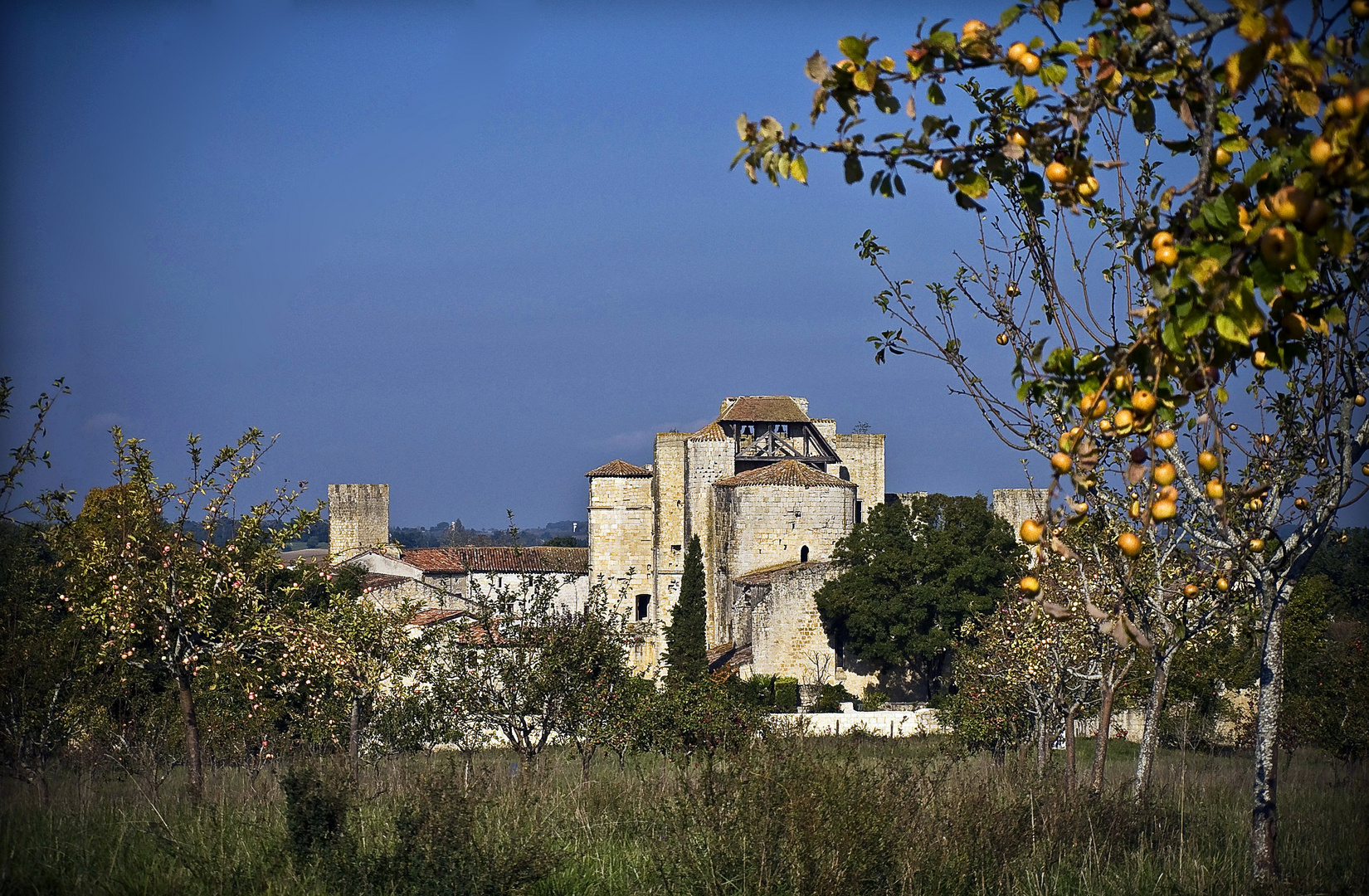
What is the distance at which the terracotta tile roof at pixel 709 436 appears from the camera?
121ft

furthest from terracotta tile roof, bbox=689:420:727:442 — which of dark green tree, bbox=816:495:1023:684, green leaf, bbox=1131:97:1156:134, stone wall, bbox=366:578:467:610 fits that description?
green leaf, bbox=1131:97:1156:134

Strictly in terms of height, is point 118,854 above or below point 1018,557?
below

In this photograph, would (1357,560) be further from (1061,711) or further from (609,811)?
(609,811)

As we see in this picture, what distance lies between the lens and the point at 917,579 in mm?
29016

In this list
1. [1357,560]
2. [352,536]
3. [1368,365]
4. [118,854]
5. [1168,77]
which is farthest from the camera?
[352,536]

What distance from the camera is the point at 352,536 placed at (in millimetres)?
53844

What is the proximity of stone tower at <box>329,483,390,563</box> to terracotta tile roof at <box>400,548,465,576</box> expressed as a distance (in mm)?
8264

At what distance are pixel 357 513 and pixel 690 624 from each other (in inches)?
1026

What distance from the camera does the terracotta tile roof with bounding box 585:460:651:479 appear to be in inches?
1571

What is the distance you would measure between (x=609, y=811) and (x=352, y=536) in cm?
4919

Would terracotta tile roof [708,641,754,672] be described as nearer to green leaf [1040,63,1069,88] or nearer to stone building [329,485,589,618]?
Answer: stone building [329,485,589,618]

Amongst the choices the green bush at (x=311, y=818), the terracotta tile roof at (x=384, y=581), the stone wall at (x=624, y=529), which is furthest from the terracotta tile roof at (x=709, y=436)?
the green bush at (x=311, y=818)

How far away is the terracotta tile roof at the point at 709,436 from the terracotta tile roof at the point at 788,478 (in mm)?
3087

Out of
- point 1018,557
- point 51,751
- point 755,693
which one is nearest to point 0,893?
point 51,751
